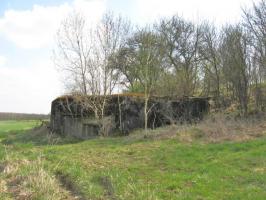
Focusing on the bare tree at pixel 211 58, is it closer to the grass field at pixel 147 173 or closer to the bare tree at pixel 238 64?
the bare tree at pixel 238 64

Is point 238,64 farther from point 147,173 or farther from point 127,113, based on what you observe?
point 147,173

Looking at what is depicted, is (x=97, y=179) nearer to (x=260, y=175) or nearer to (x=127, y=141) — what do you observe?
(x=260, y=175)

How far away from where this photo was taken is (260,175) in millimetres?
10070

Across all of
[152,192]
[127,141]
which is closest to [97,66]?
[127,141]

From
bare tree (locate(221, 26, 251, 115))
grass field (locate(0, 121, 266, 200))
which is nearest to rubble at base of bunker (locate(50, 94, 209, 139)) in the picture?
bare tree (locate(221, 26, 251, 115))

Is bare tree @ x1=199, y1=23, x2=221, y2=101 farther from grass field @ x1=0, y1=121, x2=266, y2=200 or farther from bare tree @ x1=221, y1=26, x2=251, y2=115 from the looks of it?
grass field @ x1=0, y1=121, x2=266, y2=200

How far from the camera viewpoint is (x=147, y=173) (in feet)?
36.9

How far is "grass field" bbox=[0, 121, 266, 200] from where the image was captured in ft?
29.1

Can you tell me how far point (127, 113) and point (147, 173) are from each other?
13.0 meters

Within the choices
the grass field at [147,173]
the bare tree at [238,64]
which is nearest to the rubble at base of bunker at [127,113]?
the bare tree at [238,64]

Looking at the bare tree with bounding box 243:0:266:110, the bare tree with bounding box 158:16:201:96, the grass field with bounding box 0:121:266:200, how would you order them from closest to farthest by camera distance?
1. the grass field with bounding box 0:121:266:200
2. the bare tree with bounding box 243:0:266:110
3. the bare tree with bounding box 158:16:201:96

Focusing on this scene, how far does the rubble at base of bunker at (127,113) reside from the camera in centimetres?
2394

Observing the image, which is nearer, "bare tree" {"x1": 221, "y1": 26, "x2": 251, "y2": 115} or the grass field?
the grass field

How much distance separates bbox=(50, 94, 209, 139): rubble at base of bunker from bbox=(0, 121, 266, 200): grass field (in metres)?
7.75
